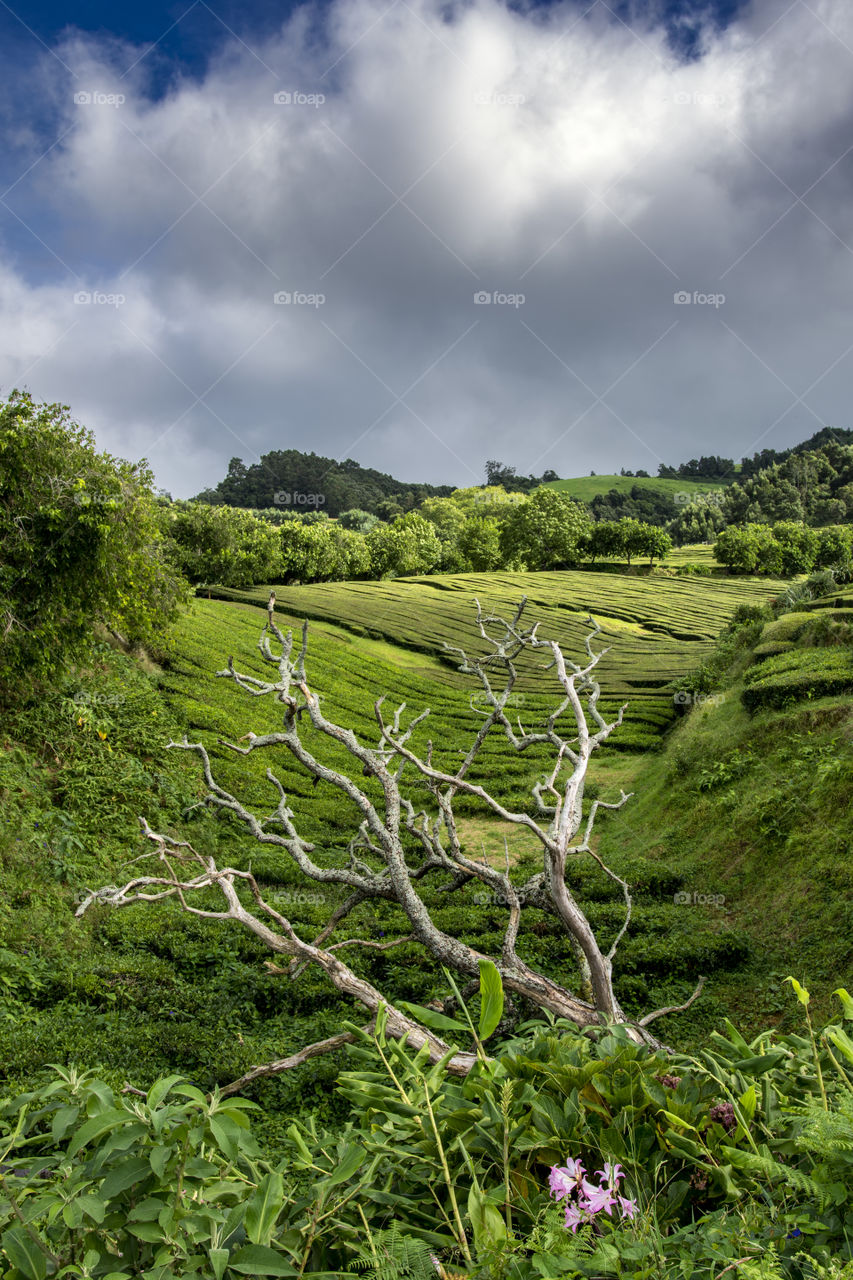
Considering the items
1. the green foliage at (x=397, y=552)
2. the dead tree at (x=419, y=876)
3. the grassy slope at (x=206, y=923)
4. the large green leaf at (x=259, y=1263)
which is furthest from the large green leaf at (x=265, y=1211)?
the green foliage at (x=397, y=552)

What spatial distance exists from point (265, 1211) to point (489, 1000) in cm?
53

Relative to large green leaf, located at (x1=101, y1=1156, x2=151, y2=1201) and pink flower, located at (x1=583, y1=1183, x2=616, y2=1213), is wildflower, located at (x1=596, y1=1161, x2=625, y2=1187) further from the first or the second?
large green leaf, located at (x1=101, y1=1156, x2=151, y2=1201)

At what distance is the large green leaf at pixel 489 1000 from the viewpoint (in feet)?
4.63

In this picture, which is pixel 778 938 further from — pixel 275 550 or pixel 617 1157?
pixel 275 550

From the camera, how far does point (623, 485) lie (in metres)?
110

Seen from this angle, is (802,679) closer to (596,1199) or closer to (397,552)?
(596,1199)

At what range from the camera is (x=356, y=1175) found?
143cm

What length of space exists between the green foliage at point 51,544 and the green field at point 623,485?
292 feet

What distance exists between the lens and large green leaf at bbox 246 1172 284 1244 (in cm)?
114

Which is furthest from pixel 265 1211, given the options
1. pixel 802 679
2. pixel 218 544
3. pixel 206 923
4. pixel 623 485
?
pixel 623 485

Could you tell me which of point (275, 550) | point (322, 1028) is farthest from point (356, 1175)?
point (275, 550)

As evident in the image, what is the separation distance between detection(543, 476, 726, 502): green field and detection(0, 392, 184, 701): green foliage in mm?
89101

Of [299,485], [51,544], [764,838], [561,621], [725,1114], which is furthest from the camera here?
[299,485]

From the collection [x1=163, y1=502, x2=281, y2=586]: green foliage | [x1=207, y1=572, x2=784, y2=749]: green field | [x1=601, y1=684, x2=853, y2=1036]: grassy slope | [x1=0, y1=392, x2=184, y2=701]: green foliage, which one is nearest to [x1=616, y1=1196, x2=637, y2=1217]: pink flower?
[x1=601, y1=684, x2=853, y2=1036]: grassy slope
